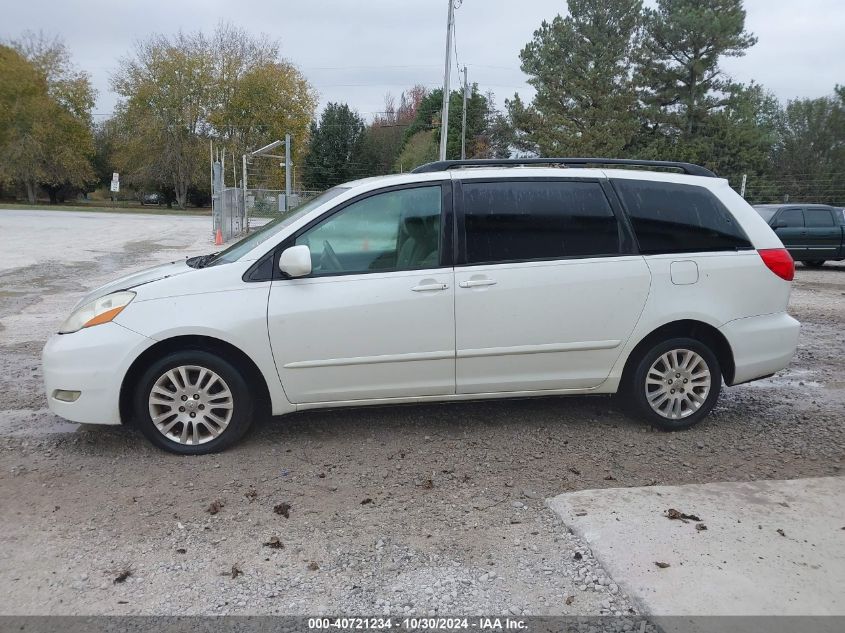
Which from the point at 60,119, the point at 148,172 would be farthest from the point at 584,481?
the point at 60,119

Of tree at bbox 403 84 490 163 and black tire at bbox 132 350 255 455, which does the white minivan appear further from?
tree at bbox 403 84 490 163

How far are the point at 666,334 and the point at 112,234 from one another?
77.5ft

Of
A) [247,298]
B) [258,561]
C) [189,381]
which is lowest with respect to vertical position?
[258,561]

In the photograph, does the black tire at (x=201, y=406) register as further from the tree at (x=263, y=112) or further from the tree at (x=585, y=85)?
the tree at (x=263, y=112)

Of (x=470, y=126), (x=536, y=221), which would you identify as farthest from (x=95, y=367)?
(x=470, y=126)

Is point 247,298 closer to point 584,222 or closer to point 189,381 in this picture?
point 189,381

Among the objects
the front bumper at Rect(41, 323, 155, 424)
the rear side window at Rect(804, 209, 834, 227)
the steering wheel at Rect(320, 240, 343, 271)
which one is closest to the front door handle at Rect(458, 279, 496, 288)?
the steering wheel at Rect(320, 240, 343, 271)

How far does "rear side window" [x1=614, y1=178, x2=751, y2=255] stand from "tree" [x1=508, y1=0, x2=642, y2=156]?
131 ft

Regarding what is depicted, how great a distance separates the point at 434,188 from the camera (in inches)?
177

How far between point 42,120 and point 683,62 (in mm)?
48983

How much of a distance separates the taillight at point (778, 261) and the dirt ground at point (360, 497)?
1086 millimetres

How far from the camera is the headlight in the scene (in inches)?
162

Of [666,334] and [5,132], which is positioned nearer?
[666,334]

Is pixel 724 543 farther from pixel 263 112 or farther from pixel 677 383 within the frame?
pixel 263 112
